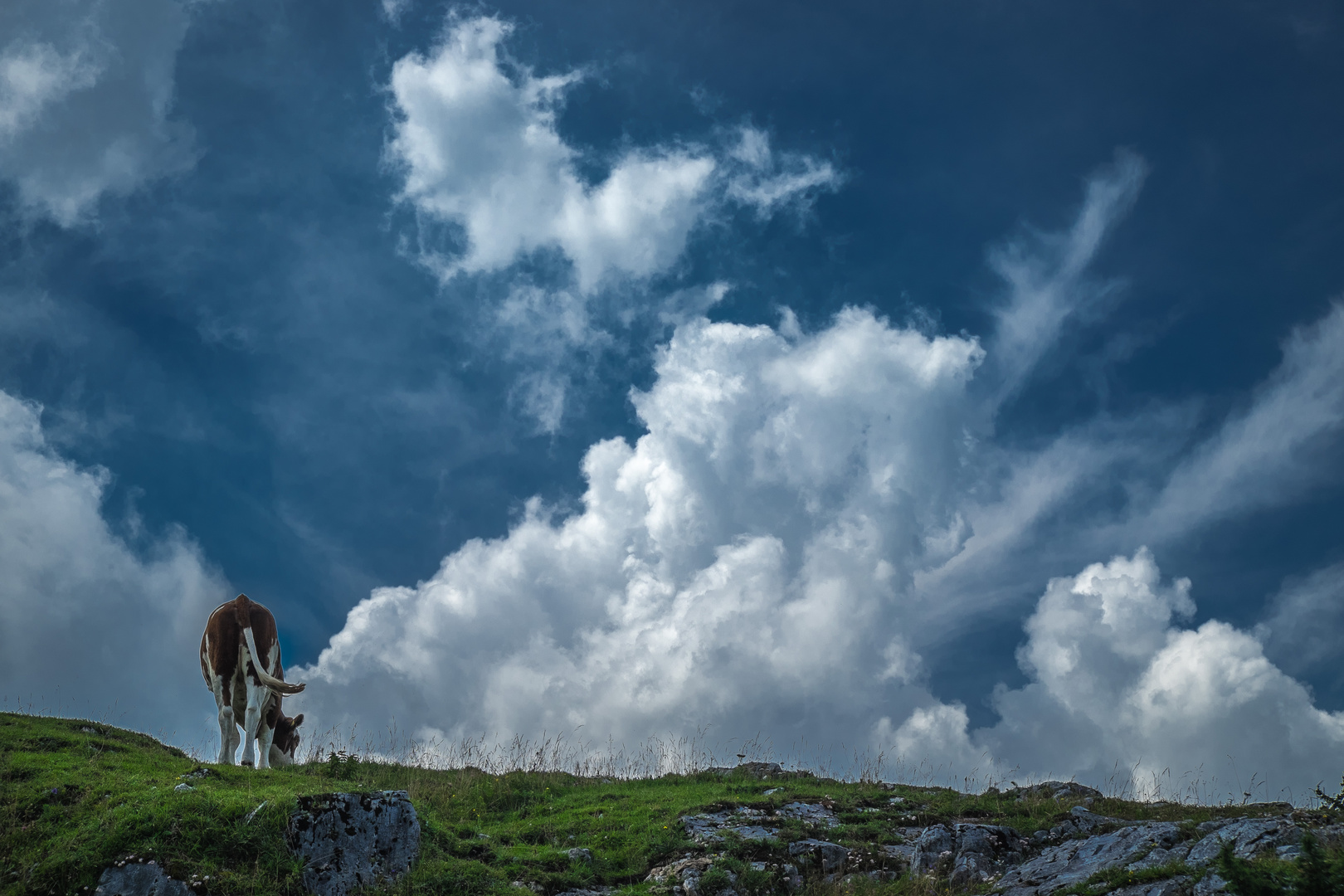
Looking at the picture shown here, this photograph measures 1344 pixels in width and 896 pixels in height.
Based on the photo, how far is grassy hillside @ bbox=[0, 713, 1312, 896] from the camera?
1304 centimetres

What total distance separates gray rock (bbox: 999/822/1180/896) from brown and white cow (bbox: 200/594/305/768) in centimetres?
1764

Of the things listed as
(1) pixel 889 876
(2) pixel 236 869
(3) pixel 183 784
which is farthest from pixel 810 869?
(3) pixel 183 784

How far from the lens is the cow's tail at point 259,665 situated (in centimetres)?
2094

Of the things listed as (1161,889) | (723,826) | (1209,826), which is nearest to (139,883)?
(723,826)

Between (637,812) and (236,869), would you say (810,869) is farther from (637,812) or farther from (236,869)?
(236,869)

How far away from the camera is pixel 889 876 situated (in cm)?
1636

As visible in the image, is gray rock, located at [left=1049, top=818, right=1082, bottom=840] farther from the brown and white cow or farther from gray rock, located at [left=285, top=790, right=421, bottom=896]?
the brown and white cow

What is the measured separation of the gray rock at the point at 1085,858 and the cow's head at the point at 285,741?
18176mm

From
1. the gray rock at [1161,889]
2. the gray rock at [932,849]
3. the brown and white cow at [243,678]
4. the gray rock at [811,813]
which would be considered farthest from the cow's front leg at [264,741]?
the gray rock at [1161,889]

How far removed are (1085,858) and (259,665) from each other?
766 inches

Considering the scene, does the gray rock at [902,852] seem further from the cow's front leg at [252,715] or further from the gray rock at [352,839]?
the cow's front leg at [252,715]

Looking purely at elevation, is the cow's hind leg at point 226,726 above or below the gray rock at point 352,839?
above

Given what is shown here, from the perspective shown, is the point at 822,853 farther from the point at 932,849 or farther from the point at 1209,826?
the point at 1209,826

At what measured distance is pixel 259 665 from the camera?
21938 millimetres
